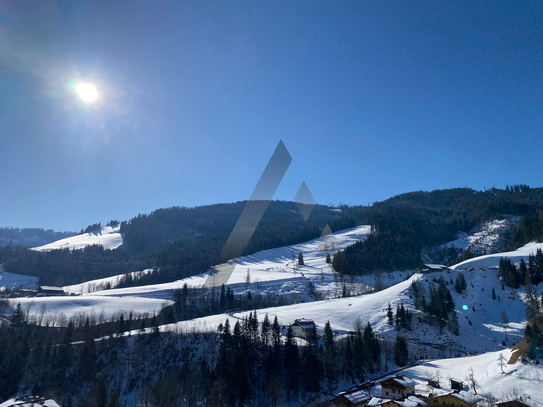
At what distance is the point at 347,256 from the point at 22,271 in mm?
158435

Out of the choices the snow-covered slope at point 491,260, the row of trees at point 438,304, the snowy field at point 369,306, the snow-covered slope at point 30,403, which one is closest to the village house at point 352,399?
the snowy field at point 369,306

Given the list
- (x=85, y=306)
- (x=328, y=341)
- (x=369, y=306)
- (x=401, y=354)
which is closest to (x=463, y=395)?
(x=401, y=354)

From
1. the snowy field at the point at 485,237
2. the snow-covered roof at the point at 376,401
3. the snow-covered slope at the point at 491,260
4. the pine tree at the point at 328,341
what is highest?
the snowy field at the point at 485,237

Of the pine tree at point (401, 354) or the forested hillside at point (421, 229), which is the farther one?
the forested hillside at point (421, 229)

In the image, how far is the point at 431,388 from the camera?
41438 millimetres

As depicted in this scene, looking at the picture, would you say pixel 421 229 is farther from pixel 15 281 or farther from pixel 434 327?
pixel 15 281

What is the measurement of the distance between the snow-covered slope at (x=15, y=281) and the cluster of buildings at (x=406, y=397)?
160 meters

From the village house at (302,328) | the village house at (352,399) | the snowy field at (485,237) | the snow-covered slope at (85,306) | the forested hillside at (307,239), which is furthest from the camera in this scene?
the forested hillside at (307,239)

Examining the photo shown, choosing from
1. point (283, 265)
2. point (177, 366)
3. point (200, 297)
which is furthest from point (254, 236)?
point (177, 366)

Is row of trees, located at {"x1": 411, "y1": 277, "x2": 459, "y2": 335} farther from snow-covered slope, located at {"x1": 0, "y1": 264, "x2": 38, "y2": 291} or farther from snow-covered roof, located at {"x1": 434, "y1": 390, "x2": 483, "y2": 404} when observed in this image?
snow-covered slope, located at {"x1": 0, "y1": 264, "x2": 38, "y2": 291}

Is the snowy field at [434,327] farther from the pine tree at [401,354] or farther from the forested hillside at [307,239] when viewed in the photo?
the forested hillside at [307,239]

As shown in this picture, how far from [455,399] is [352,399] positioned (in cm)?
1099

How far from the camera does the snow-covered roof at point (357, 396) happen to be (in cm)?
3963

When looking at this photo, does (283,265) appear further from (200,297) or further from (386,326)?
(386,326)
